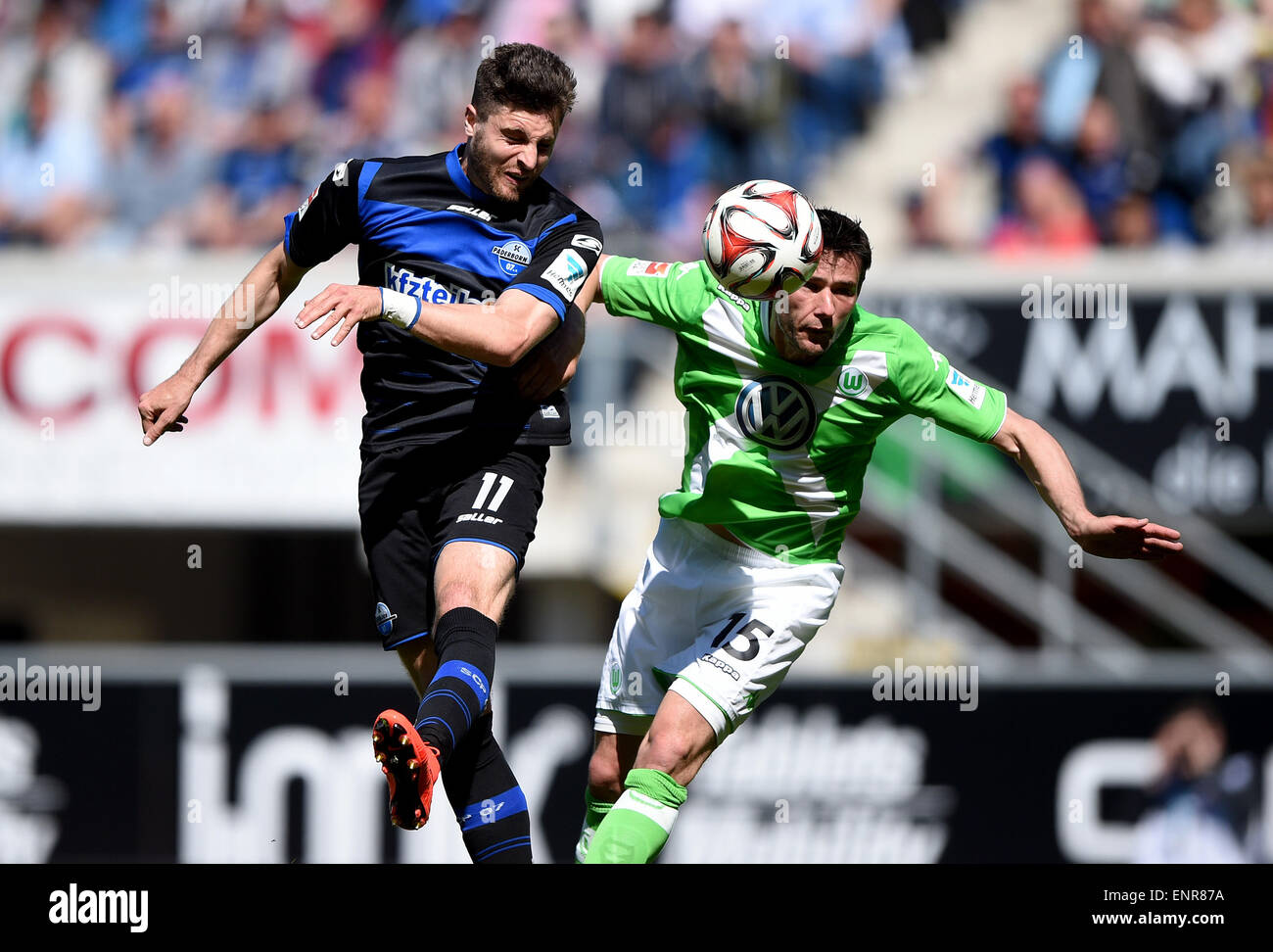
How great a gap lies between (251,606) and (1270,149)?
795 cm

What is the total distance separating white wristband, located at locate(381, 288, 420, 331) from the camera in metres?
5.24

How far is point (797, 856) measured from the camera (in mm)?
11312

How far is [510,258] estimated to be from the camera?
19.6 feet

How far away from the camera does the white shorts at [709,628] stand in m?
6.00

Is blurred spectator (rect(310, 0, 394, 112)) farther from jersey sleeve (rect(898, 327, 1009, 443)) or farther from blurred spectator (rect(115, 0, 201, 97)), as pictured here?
jersey sleeve (rect(898, 327, 1009, 443))

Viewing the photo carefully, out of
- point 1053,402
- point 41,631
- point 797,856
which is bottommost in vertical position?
point 797,856

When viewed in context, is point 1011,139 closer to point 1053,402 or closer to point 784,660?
point 1053,402

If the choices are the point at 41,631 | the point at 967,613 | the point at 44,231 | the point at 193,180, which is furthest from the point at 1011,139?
the point at 41,631

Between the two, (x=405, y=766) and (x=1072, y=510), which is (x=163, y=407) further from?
(x=1072, y=510)

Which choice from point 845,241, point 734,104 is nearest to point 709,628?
point 845,241

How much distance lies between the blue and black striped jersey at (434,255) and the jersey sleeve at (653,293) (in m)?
0.27

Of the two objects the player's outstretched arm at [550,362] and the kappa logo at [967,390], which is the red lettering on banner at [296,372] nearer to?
the player's outstretched arm at [550,362]

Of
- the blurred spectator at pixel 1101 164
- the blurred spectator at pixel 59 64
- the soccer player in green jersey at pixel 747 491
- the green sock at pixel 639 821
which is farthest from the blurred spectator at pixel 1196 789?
the blurred spectator at pixel 59 64

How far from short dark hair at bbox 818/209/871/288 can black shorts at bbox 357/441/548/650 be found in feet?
4.00
